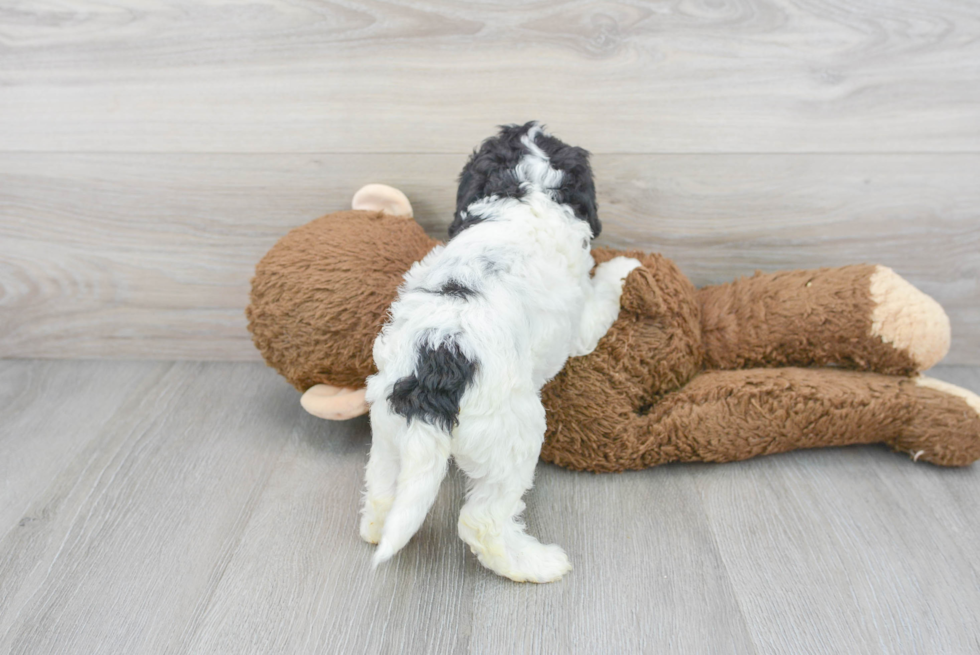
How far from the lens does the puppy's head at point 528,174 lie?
1.30m

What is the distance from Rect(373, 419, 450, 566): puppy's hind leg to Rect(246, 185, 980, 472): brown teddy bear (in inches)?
16.8

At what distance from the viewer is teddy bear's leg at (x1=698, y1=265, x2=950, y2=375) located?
4.90 feet

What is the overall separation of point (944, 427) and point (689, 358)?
20.5 inches

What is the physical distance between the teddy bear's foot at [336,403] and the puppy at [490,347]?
0.29 meters

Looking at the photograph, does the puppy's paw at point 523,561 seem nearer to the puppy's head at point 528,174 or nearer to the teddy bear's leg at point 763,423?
the teddy bear's leg at point 763,423

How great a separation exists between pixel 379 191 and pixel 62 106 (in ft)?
2.56

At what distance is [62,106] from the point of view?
5.45 feet

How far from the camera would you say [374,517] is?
4.11 ft

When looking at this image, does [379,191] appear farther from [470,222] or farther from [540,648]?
[540,648]

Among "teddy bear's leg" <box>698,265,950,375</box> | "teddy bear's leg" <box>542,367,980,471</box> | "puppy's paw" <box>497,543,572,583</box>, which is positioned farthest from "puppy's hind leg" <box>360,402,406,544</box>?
"teddy bear's leg" <box>698,265,950,375</box>

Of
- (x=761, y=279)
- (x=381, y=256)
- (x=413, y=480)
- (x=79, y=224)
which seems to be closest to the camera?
(x=413, y=480)

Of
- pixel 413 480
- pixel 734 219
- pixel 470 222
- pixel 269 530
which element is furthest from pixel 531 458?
pixel 734 219

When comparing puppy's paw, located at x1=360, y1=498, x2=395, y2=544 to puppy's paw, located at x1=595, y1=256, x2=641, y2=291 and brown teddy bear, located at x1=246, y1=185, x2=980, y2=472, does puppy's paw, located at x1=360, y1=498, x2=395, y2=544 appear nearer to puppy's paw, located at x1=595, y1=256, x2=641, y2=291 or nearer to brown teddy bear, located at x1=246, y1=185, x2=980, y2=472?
brown teddy bear, located at x1=246, y1=185, x2=980, y2=472

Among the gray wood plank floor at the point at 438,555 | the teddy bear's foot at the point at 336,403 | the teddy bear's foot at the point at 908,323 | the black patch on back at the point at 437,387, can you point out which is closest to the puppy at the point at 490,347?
the black patch on back at the point at 437,387
